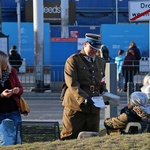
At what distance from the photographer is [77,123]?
711 centimetres

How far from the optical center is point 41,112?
15.1 meters

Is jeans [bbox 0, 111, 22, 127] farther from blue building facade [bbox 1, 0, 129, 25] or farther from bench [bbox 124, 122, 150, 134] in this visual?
blue building facade [bbox 1, 0, 129, 25]

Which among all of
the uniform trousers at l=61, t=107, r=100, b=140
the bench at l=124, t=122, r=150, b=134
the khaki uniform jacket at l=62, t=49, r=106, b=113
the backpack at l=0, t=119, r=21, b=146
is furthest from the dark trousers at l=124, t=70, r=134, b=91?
the backpack at l=0, t=119, r=21, b=146

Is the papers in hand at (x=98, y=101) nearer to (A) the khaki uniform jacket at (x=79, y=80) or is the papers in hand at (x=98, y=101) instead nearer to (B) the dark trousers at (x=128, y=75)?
(A) the khaki uniform jacket at (x=79, y=80)

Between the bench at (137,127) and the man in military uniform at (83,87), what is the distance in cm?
52

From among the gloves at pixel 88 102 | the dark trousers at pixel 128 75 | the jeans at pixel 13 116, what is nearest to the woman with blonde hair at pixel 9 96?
the jeans at pixel 13 116

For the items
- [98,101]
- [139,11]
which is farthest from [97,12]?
[98,101]

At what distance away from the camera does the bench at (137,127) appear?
662 cm

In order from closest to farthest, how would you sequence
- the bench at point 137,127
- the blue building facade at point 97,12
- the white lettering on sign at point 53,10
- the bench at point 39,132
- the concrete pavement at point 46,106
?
the bench at point 137,127 → the bench at point 39,132 → the concrete pavement at point 46,106 → the white lettering on sign at point 53,10 → the blue building facade at point 97,12

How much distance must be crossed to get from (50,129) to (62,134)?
0.19 meters

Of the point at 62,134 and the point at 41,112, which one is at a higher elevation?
the point at 62,134

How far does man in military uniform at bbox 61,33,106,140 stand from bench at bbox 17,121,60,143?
0.15m

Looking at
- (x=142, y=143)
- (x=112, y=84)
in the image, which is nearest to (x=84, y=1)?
(x=112, y=84)

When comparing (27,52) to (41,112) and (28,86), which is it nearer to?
(28,86)
